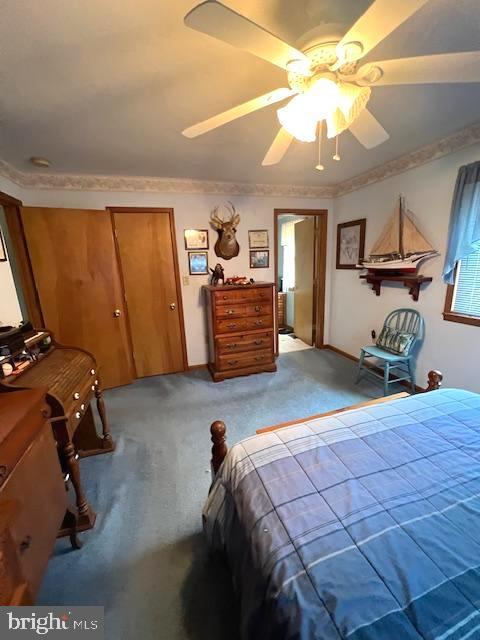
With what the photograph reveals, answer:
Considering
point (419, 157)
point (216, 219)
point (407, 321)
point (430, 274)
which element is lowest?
point (407, 321)

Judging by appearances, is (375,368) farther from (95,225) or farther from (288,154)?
(95,225)

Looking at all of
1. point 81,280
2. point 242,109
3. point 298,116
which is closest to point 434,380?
point 298,116

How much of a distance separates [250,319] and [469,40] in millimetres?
2542

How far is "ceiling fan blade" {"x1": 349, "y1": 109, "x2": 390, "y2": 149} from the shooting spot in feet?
4.03

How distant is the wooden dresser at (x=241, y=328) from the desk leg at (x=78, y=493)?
71.9 inches

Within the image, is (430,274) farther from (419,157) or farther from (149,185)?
(149,185)

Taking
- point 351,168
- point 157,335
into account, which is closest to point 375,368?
point 351,168

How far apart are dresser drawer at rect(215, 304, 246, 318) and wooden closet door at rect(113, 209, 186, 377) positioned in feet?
2.08

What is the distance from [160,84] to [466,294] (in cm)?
275

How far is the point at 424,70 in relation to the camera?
92 centimetres

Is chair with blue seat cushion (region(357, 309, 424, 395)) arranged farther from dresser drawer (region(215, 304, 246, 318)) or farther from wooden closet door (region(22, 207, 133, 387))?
wooden closet door (region(22, 207, 133, 387))

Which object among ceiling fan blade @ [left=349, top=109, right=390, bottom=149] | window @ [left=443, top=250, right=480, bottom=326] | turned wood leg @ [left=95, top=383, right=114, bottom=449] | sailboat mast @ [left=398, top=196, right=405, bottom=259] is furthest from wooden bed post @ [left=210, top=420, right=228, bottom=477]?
sailboat mast @ [left=398, top=196, right=405, bottom=259]

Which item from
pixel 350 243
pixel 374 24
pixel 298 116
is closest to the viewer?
pixel 374 24

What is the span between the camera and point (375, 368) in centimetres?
317
